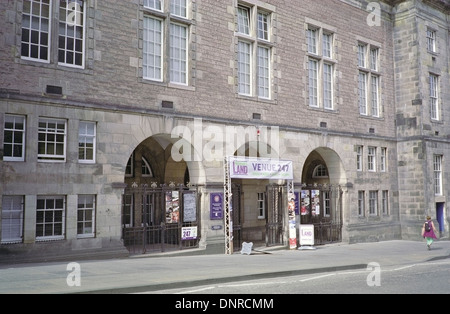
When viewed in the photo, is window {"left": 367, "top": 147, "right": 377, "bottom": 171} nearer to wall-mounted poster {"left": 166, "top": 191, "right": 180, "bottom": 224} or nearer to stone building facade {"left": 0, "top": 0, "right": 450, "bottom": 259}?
stone building facade {"left": 0, "top": 0, "right": 450, "bottom": 259}

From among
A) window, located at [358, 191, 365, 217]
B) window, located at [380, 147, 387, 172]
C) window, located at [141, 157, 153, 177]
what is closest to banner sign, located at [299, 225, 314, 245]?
window, located at [358, 191, 365, 217]

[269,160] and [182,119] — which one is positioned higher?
[182,119]

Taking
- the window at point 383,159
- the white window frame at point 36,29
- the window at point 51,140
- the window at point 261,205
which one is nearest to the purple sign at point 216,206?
the window at point 51,140

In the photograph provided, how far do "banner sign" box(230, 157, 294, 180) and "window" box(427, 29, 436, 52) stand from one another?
12.9 metres

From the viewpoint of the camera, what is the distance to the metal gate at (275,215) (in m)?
20.1

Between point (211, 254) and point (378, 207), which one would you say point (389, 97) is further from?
point (211, 254)

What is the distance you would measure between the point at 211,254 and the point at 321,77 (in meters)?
9.84

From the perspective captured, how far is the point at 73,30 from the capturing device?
577 inches

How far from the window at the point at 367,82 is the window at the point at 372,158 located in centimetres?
179

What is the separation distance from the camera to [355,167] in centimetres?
2325

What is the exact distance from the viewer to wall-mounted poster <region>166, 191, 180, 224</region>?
1666cm

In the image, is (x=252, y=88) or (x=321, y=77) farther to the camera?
(x=321, y=77)

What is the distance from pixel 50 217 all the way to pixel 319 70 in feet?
44.8
